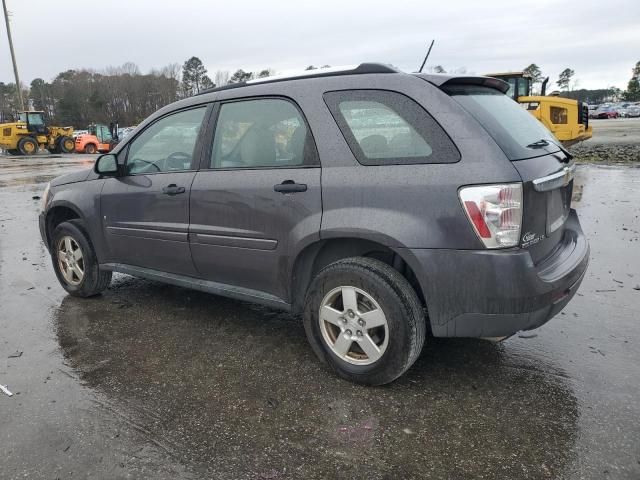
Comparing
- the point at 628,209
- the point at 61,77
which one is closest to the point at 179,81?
the point at 61,77

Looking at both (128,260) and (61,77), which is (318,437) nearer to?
(128,260)

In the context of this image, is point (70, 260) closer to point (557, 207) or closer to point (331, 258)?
point (331, 258)

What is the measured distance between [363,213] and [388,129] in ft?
1.65

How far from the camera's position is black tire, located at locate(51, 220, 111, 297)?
181 inches

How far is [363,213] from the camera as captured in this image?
2.87 meters

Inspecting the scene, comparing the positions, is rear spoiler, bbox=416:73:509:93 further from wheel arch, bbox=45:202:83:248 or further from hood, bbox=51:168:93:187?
wheel arch, bbox=45:202:83:248

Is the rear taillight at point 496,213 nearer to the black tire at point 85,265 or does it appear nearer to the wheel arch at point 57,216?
the black tire at point 85,265

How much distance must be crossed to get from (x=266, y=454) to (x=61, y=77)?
9981cm

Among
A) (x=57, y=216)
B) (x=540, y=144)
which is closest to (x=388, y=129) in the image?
(x=540, y=144)

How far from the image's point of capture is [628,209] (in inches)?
317

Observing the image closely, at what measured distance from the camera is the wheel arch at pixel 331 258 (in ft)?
9.95

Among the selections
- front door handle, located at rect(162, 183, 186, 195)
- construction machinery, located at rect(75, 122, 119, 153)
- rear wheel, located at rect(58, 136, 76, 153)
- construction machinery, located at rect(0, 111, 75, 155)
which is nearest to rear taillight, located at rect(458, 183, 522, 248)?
front door handle, located at rect(162, 183, 186, 195)

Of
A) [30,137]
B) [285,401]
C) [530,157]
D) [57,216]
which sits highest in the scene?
[30,137]

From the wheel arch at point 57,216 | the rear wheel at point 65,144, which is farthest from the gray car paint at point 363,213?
the rear wheel at point 65,144
